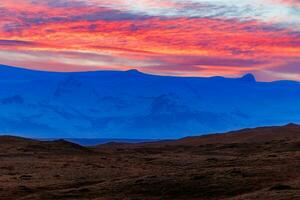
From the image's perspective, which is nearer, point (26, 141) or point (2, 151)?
point (2, 151)

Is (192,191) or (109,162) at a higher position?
(109,162)

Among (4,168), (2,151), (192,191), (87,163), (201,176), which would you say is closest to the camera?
(192,191)

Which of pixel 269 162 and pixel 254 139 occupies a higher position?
pixel 254 139

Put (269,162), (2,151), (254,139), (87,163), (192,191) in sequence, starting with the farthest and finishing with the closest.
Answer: (254,139), (2,151), (87,163), (269,162), (192,191)

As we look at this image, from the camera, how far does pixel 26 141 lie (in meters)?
73.1

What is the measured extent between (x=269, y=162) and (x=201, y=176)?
11597 millimetres

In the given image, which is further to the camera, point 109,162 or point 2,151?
point 2,151

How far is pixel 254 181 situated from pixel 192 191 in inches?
147

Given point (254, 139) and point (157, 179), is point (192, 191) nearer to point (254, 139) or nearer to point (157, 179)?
point (157, 179)

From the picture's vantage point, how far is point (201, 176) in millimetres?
31688

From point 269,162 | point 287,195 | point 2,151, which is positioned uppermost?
point 2,151

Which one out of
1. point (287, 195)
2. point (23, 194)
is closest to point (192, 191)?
point (287, 195)

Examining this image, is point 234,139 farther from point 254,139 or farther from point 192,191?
point 192,191

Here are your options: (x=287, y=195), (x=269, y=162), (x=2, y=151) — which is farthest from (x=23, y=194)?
(x=2, y=151)
